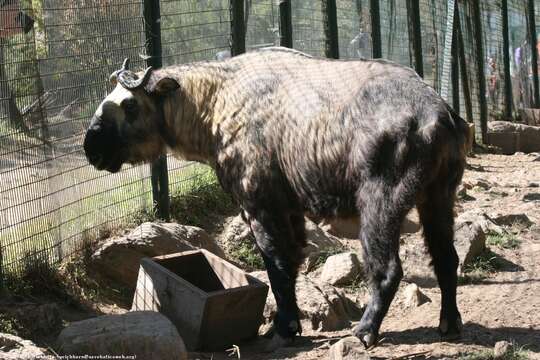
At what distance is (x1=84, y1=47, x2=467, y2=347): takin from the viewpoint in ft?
16.4

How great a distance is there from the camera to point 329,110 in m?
5.32

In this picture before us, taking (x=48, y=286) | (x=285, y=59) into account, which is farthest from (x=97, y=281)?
(x=285, y=59)

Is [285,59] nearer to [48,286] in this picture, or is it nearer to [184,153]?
[184,153]

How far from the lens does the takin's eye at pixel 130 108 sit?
5.92 metres

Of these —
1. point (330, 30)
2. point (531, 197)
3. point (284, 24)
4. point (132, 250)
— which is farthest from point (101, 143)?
point (531, 197)

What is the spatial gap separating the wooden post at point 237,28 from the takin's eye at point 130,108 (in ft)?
8.44

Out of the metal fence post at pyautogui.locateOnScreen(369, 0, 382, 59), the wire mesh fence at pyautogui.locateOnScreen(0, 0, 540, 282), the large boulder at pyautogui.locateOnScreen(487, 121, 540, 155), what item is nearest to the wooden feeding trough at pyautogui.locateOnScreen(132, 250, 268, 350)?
the wire mesh fence at pyautogui.locateOnScreen(0, 0, 540, 282)

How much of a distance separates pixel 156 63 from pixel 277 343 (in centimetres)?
284

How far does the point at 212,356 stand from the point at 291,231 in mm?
916

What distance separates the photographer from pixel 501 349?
4816mm

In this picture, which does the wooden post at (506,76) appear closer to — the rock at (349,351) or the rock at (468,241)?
the rock at (468,241)

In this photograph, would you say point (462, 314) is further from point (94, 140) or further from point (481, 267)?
point (94, 140)

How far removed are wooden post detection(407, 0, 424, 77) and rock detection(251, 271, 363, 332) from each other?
21.3ft

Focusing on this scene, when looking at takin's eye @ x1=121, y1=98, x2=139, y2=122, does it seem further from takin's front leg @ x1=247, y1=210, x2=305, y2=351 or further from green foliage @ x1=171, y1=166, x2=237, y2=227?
green foliage @ x1=171, y1=166, x2=237, y2=227
